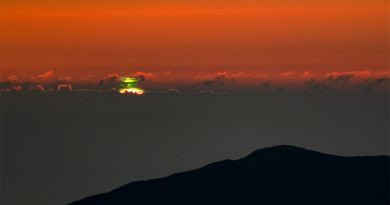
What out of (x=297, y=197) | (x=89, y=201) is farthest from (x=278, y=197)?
(x=89, y=201)

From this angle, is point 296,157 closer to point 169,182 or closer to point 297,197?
point 297,197

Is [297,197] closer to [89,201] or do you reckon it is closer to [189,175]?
[189,175]

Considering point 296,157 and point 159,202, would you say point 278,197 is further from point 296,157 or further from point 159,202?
point 159,202

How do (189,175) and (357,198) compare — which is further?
(189,175)

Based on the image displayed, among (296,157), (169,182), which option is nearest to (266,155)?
(296,157)

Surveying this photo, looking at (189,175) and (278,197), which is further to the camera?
(189,175)
